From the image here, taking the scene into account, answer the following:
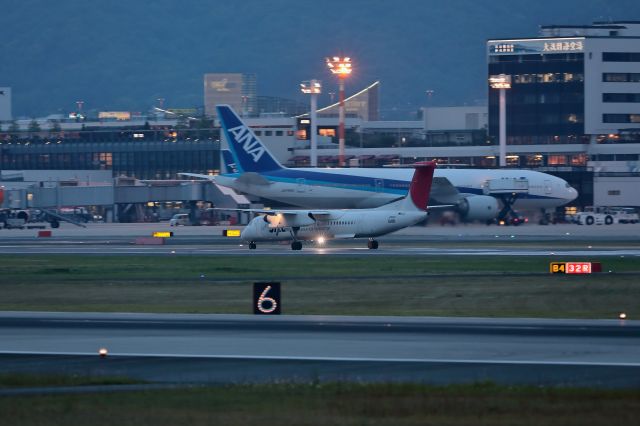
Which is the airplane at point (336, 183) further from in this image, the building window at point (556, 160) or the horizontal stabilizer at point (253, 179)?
the building window at point (556, 160)

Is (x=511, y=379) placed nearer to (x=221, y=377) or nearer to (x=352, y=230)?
(x=221, y=377)

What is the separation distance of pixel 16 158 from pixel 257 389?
146148mm

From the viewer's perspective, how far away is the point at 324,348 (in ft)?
84.3

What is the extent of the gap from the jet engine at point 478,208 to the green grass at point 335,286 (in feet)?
80.5

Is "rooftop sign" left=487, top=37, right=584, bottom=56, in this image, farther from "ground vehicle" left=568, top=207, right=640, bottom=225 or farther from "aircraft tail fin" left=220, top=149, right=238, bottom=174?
"aircraft tail fin" left=220, top=149, right=238, bottom=174

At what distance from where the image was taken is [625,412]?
59.6 ft

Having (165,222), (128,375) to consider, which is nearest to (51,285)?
(128,375)

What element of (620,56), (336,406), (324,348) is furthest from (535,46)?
(336,406)

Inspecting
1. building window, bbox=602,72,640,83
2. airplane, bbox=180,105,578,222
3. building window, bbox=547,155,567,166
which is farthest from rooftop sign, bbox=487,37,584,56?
airplane, bbox=180,105,578,222

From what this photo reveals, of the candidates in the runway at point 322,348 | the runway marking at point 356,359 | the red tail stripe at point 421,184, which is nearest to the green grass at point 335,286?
the runway at point 322,348

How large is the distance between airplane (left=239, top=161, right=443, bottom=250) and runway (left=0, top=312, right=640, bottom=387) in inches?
1310

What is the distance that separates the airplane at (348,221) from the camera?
64.6 meters

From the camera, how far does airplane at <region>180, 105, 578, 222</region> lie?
3403 inches

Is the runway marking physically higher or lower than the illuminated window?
lower
